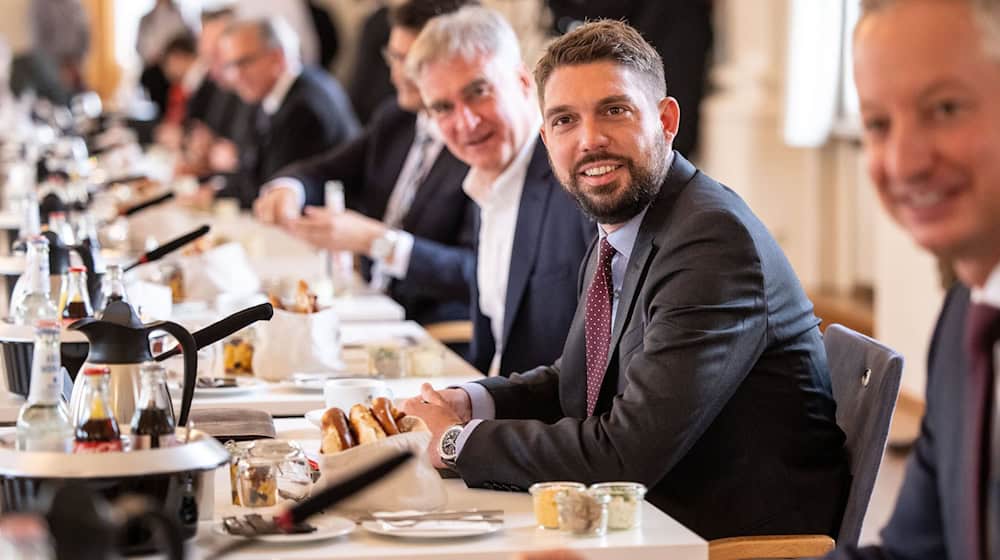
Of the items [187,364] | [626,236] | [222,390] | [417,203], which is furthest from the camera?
[417,203]

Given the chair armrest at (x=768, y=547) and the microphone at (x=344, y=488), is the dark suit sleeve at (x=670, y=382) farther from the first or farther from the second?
the microphone at (x=344, y=488)

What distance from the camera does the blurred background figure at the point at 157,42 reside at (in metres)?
13.3

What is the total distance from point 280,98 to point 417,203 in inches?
97.5

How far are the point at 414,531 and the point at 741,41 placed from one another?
606cm

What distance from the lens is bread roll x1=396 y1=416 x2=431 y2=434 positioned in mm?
2211

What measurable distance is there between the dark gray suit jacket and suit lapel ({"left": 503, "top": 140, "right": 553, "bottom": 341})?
3.37 ft

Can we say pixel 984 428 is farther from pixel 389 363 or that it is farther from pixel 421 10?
pixel 421 10

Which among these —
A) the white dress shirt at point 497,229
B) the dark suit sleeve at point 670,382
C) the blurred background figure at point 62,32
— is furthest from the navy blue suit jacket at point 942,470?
the blurred background figure at point 62,32

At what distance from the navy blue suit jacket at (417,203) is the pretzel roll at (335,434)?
2.27 m

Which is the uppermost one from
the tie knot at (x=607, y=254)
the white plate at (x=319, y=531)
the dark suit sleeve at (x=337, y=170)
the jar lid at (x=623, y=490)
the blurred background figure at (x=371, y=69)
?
the blurred background figure at (x=371, y=69)

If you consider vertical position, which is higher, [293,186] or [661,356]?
[293,186]

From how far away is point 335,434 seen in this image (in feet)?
6.83

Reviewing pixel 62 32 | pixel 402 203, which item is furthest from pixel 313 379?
pixel 62 32

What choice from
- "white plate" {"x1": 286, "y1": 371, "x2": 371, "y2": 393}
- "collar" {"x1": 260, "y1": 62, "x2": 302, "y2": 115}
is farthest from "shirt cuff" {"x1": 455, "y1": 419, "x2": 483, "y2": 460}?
"collar" {"x1": 260, "y1": 62, "x2": 302, "y2": 115}
